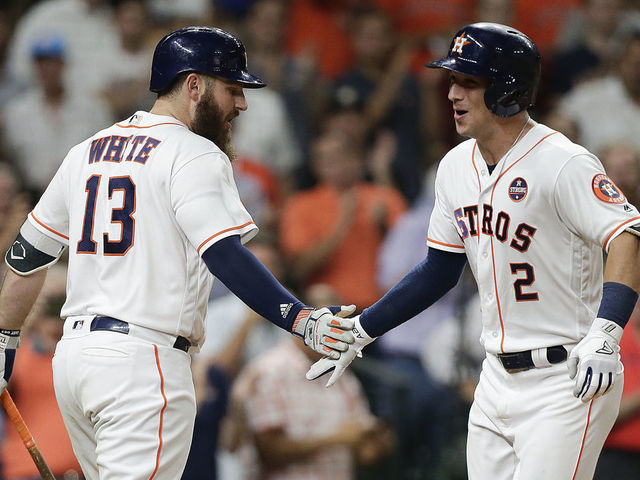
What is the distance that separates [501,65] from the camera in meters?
3.80

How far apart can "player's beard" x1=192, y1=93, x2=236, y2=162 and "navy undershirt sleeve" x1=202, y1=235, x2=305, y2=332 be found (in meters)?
0.50

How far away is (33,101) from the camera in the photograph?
7.84 metres

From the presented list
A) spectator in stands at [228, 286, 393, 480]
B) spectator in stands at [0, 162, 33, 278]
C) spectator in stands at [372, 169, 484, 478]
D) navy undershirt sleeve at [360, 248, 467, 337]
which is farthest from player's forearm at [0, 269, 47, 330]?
spectator in stands at [372, 169, 484, 478]

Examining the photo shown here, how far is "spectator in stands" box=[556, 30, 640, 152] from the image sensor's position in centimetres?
834

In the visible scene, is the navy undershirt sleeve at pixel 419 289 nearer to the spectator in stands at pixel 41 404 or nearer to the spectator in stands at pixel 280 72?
the spectator in stands at pixel 41 404

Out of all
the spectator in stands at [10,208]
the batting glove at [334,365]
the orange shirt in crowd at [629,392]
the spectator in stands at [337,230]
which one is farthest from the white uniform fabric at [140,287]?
the spectator in stands at [337,230]

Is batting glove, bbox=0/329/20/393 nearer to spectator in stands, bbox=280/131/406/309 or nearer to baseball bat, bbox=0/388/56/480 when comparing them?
baseball bat, bbox=0/388/56/480

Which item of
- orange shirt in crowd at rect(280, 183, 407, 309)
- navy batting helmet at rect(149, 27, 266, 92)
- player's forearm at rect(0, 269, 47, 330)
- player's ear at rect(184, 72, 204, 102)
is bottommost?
orange shirt in crowd at rect(280, 183, 407, 309)

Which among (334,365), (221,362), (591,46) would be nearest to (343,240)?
(221,362)

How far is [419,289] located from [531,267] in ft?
1.87

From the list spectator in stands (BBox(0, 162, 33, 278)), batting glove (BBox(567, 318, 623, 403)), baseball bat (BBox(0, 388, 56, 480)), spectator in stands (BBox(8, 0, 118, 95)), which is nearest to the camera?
batting glove (BBox(567, 318, 623, 403))

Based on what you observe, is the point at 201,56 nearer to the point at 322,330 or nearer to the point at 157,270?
the point at 157,270

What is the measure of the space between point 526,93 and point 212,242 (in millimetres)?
1298

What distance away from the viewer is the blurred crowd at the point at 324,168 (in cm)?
632
